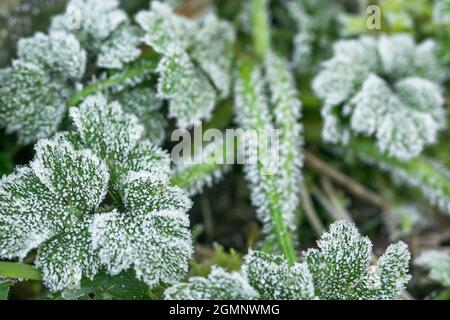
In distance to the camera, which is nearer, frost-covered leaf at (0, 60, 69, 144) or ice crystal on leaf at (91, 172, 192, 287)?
ice crystal on leaf at (91, 172, 192, 287)

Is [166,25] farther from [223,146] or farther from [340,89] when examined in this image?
[340,89]

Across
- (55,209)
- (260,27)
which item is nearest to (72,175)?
(55,209)

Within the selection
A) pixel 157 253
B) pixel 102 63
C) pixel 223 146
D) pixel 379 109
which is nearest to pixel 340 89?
pixel 379 109

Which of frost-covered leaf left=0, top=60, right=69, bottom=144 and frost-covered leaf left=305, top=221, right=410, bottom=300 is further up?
frost-covered leaf left=0, top=60, right=69, bottom=144

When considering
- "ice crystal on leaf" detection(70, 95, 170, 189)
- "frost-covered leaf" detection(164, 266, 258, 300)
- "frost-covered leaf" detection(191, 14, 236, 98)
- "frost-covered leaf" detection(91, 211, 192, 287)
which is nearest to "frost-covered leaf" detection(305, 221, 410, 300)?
"frost-covered leaf" detection(164, 266, 258, 300)

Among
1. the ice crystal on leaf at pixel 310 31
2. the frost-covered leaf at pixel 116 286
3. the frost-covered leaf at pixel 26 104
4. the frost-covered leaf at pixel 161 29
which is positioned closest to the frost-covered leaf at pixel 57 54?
the frost-covered leaf at pixel 26 104

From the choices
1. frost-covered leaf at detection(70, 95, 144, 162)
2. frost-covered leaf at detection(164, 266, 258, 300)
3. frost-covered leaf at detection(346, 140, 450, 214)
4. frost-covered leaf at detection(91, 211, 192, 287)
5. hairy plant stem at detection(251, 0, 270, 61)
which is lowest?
frost-covered leaf at detection(164, 266, 258, 300)

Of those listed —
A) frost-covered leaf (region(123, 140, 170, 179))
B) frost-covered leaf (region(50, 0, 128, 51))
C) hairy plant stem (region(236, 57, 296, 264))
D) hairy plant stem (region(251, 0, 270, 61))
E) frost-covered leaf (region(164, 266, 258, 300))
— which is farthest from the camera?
hairy plant stem (region(251, 0, 270, 61))

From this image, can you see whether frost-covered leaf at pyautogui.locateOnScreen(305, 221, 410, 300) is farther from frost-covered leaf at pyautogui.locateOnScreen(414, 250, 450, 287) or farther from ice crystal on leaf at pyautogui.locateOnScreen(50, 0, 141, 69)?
ice crystal on leaf at pyautogui.locateOnScreen(50, 0, 141, 69)

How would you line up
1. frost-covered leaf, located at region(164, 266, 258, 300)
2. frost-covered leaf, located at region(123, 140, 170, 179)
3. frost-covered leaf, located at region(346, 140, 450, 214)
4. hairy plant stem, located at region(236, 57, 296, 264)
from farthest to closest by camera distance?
frost-covered leaf, located at region(346, 140, 450, 214), hairy plant stem, located at region(236, 57, 296, 264), frost-covered leaf, located at region(123, 140, 170, 179), frost-covered leaf, located at region(164, 266, 258, 300)
